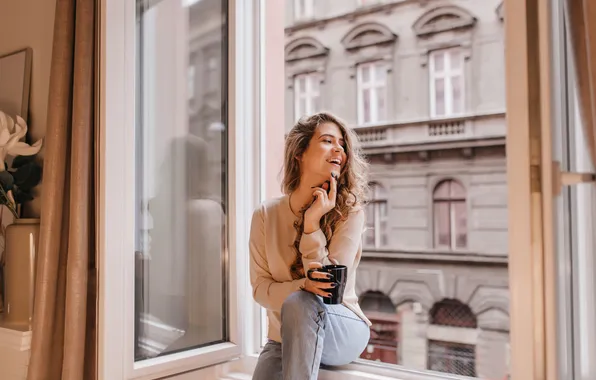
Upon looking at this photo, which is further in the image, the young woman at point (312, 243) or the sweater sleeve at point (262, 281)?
the sweater sleeve at point (262, 281)

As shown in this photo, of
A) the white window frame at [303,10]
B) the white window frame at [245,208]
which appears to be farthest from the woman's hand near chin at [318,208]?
the white window frame at [303,10]

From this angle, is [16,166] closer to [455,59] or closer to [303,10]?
[455,59]

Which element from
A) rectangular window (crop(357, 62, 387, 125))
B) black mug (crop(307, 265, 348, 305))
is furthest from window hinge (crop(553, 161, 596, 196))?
rectangular window (crop(357, 62, 387, 125))

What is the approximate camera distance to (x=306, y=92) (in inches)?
248

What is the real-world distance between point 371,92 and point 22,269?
4920 millimetres

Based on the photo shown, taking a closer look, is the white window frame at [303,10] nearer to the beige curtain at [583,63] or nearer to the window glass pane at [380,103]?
the window glass pane at [380,103]

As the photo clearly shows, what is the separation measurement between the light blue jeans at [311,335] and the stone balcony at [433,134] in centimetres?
374

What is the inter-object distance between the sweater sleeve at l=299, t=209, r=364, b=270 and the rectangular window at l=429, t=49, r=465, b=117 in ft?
13.7

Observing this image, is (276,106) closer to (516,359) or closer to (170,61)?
(170,61)

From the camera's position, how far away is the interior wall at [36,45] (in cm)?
185

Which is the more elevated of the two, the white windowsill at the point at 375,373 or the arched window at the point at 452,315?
the white windowsill at the point at 375,373

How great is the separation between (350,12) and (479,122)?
94.1 inches

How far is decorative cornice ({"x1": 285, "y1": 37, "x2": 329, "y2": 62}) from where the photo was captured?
6.15 metres

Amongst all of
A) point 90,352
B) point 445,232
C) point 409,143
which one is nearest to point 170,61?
point 90,352
